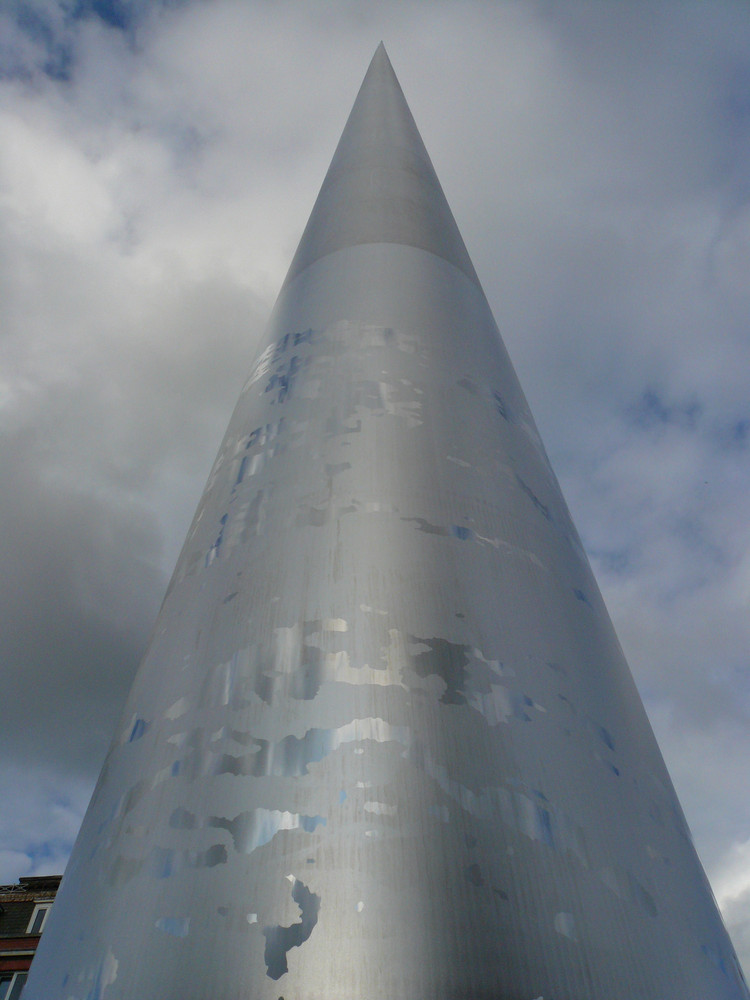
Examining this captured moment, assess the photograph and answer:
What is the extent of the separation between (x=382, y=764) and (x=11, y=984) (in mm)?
20296

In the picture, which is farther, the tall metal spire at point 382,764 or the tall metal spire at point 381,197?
the tall metal spire at point 381,197

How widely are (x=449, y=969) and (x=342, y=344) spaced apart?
1.69 meters

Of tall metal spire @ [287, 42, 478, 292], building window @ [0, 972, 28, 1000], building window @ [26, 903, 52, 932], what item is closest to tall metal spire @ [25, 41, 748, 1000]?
tall metal spire @ [287, 42, 478, 292]

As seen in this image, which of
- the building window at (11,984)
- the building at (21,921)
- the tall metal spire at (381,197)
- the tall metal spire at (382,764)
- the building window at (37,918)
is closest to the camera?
the tall metal spire at (382,764)

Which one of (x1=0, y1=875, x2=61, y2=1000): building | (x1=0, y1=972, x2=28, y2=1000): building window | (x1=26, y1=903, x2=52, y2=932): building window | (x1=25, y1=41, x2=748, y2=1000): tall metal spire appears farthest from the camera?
(x1=26, y1=903, x2=52, y2=932): building window

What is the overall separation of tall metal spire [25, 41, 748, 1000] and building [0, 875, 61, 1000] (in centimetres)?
1915

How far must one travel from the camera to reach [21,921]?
1738 centimetres

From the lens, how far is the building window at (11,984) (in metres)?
15.5

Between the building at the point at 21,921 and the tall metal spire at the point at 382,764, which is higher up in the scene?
the building at the point at 21,921

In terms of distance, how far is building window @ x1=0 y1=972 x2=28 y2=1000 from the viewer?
1546 cm

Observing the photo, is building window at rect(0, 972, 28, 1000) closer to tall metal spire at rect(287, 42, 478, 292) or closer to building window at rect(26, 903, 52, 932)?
building window at rect(26, 903, 52, 932)

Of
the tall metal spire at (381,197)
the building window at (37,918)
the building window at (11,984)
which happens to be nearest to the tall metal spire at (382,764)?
the tall metal spire at (381,197)

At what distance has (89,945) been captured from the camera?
105 centimetres

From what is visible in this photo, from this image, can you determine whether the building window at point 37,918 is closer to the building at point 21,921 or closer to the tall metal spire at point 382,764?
the building at point 21,921
